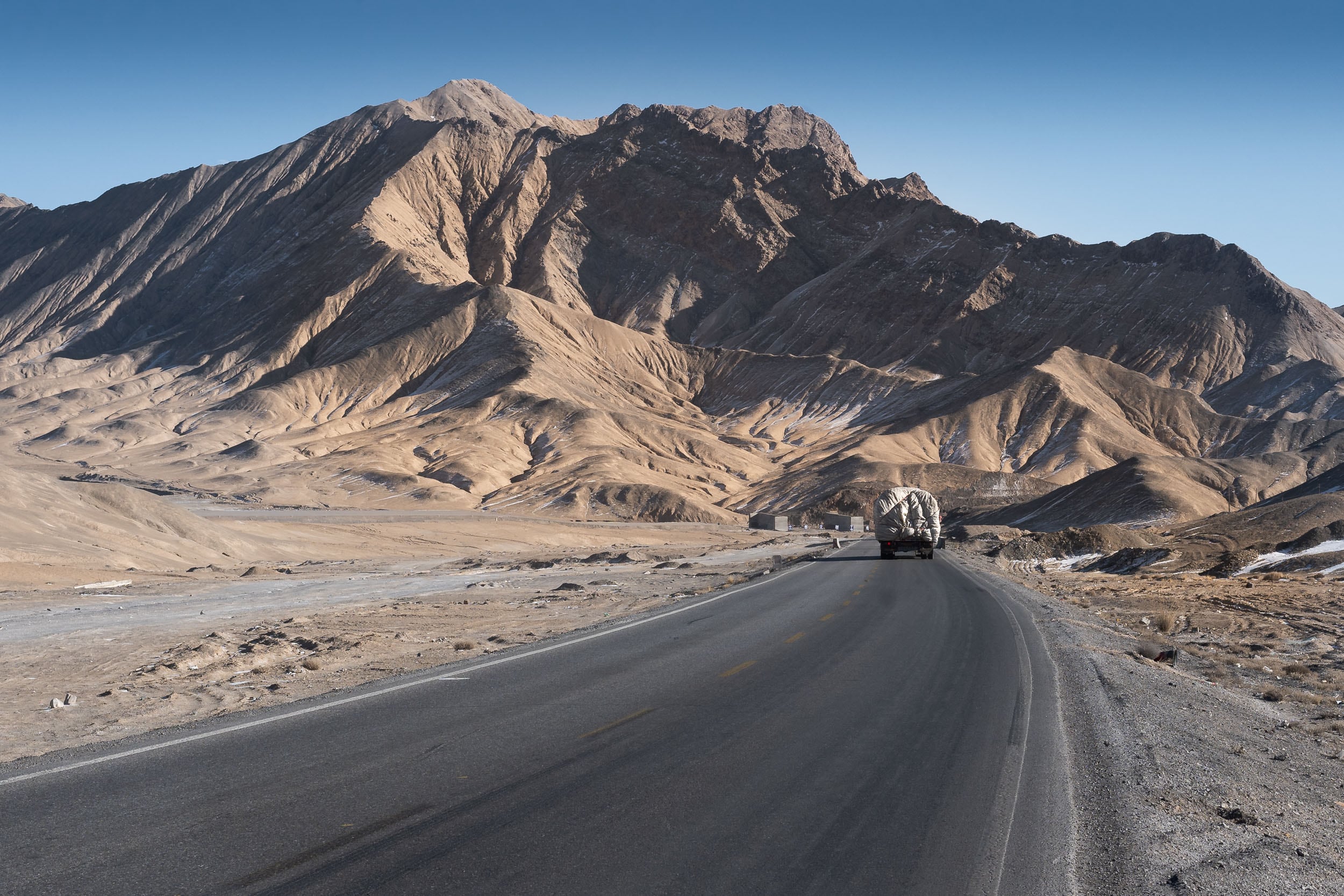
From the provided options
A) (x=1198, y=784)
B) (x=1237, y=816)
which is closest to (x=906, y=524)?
(x=1198, y=784)

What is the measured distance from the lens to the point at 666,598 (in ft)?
78.7

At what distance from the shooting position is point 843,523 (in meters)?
86.1

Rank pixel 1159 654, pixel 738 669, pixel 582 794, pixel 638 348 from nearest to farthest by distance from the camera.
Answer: pixel 582 794
pixel 738 669
pixel 1159 654
pixel 638 348

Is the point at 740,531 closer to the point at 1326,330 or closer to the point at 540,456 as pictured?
the point at 540,456

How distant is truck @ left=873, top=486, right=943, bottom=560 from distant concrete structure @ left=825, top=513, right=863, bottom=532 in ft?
140

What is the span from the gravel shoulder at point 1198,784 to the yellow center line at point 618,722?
12.6ft

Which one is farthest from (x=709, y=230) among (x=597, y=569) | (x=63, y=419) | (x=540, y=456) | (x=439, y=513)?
(x=597, y=569)

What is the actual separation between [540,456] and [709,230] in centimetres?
9069

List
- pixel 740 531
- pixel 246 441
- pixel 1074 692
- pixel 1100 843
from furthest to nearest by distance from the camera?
pixel 246 441, pixel 740 531, pixel 1074 692, pixel 1100 843

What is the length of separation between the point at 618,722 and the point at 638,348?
5671 inches

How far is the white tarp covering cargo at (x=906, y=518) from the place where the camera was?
41.3m

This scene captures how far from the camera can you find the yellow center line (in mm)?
8828

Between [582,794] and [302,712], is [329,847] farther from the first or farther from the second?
[302,712]

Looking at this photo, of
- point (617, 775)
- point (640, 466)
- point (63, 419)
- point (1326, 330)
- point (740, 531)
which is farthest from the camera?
point (1326, 330)
